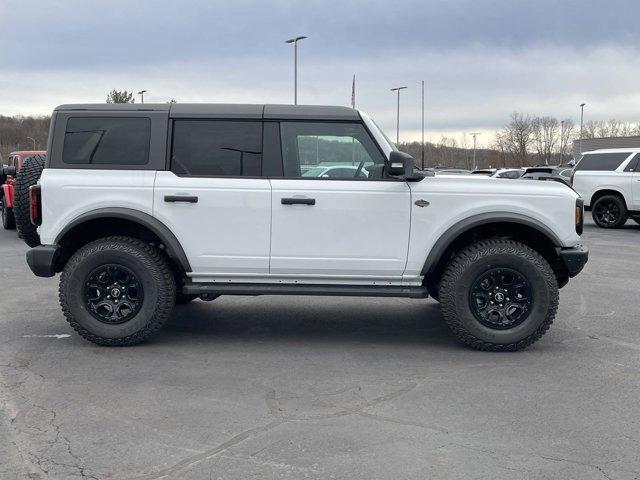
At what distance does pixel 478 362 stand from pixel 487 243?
99 centimetres

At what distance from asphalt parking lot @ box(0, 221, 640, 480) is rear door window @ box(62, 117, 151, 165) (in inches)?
60.9

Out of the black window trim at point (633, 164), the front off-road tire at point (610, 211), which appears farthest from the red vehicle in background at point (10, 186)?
the black window trim at point (633, 164)

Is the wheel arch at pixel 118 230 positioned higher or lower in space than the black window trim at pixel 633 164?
lower

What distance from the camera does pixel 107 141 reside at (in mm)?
6160

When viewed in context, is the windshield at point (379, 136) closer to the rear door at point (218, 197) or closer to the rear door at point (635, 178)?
the rear door at point (218, 197)

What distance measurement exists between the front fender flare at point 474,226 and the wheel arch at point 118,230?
6.51 feet

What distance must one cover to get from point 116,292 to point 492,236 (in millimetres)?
3184

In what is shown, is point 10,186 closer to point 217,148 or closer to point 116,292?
point 116,292

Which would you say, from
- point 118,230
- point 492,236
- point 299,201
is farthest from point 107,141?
point 492,236

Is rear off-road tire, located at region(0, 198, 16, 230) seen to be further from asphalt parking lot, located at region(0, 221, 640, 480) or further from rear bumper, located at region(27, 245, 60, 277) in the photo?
rear bumper, located at region(27, 245, 60, 277)

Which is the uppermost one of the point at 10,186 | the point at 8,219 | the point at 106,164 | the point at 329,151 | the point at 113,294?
the point at 329,151

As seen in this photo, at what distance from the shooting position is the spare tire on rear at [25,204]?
659 centimetres

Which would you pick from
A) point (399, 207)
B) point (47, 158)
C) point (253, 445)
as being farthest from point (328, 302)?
point (253, 445)

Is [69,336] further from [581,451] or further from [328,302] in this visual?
[581,451]
